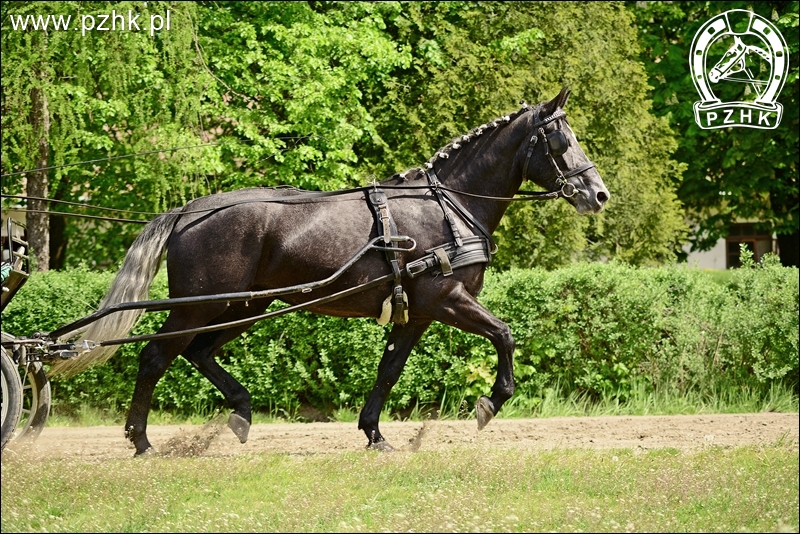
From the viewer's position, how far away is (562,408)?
9.84 m

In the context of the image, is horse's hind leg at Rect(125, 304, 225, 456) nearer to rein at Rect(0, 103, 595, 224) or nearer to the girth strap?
rein at Rect(0, 103, 595, 224)

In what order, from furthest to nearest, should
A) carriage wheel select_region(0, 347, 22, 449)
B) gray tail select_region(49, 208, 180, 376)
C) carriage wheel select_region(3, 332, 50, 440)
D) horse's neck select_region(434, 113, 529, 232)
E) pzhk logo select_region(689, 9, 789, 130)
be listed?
pzhk logo select_region(689, 9, 789, 130) → horse's neck select_region(434, 113, 529, 232) → gray tail select_region(49, 208, 180, 376) → carriage wheel select_region(3, 332, 50, 440) → carriage wheel select_region(0, 347, 22, 449)

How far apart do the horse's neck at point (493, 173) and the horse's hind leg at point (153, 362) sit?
203 centimetres

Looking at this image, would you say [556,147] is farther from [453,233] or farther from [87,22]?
[87,22]

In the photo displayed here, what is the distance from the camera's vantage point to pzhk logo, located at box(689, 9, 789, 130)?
13412 millimetres

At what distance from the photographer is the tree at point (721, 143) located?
1638 cm

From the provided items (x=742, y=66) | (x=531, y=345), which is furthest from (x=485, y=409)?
(x=742, y=66)

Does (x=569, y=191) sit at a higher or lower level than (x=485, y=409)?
→ higher

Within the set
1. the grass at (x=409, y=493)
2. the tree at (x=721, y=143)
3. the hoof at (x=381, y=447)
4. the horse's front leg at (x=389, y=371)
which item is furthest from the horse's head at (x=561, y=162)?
the tree at (x=721, y=143)

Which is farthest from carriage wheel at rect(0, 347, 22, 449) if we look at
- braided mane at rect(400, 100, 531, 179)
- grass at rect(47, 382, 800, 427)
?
grass at rect(47, 382, 800, 427)

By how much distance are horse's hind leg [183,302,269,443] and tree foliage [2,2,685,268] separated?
3.76 meters

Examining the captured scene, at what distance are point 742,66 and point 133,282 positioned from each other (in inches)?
391

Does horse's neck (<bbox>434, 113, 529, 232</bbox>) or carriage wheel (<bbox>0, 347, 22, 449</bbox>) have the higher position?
horse's neck (<bbox>434, 113, 529, 232</bbox>)

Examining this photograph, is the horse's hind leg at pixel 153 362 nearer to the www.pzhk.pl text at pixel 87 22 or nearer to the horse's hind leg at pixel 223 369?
the horse's hind leg at pixel 223 369
